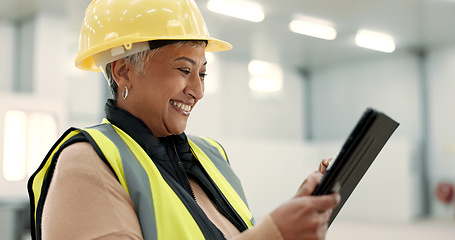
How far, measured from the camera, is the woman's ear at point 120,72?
1354mm

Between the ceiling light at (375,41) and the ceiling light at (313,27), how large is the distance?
1.95 feet

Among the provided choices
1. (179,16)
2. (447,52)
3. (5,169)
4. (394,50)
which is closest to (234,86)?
(394,50)

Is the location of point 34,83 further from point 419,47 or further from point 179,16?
point 419,47

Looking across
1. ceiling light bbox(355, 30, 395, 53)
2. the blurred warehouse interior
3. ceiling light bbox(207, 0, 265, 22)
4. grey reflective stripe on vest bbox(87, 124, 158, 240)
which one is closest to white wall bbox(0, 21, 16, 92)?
the blurred warehouse interior

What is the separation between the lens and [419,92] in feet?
40.0

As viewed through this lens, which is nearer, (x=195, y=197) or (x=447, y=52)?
(x=195, y=197)

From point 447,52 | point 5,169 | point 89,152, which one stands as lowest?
point 5,169

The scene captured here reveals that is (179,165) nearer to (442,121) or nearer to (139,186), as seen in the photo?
(139,186)

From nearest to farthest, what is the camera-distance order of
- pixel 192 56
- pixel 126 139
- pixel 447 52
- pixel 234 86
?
pixel 126 139 → pixel 192 56 → pixel 447 52 → pixel 234 86

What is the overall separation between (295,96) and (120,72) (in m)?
13.5

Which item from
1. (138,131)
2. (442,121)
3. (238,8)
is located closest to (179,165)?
(138,131)

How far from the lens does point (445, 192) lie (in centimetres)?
1138

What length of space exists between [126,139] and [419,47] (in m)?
12.1

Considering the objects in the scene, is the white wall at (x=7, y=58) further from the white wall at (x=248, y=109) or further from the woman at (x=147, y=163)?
the woman at (x=147, y=163)
